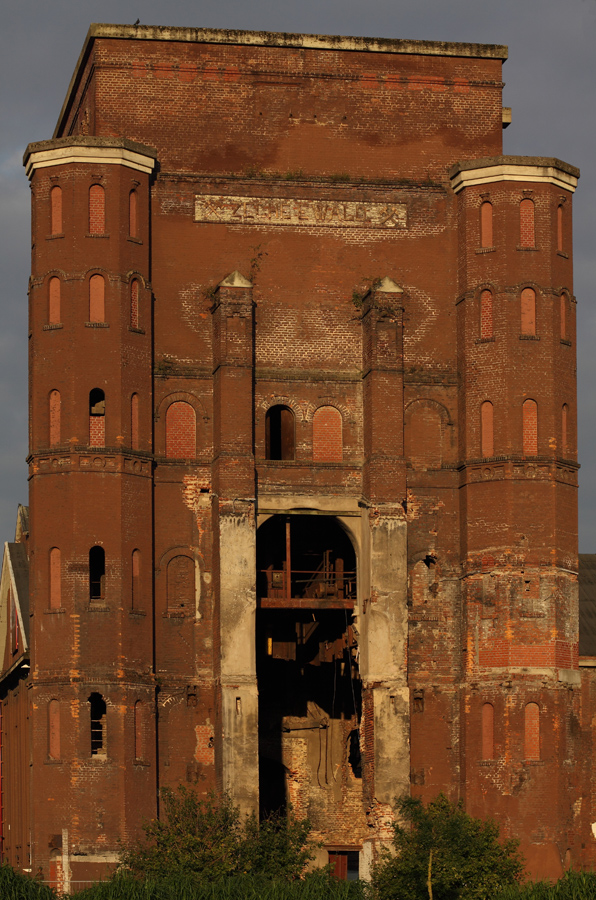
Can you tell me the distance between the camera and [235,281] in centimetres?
4953

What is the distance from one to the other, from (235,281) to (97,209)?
3.68 meters

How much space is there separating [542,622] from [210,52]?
53.2 feet

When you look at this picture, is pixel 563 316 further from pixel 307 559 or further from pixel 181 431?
pixel 181 431

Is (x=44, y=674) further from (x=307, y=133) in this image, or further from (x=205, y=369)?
(x=307, y=133)

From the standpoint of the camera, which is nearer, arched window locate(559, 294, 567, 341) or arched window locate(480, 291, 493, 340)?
arched window locate(480, 291, 493, 340)

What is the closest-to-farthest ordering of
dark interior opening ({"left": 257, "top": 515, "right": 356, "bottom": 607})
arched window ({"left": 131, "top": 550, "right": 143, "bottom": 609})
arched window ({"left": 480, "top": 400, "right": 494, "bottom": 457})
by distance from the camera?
arched window ({"left": 131, "top": 550, "right": 143, "bottom": 609}), arched window ({"left": 480, "top": 400, "right": 494, "bottom": 457}), dark interior opening ({"left": 257, "top": 515, "right": 356, "bottom": 607})

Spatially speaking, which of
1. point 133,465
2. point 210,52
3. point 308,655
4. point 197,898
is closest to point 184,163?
Answer: point 210,52

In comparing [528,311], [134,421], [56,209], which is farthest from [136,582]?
[528,311]

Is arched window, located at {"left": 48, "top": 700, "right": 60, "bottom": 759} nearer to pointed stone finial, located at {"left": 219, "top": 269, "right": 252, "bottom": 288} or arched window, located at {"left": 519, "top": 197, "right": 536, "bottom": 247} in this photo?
pointed stone finial, located at {"left": 219, "top": 269, "right": 252, "bottom": 288}

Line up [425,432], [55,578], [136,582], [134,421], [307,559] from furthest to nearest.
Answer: [307,559] < [425,432] < [134,421] < [136,582] < [55,578]

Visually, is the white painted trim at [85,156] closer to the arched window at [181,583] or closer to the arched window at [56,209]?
the arched window at [56,209]

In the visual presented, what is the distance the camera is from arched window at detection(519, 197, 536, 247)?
1973 inches

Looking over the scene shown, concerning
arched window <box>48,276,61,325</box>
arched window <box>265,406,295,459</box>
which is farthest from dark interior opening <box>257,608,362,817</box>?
arched window <box>48,276,61,325</box>

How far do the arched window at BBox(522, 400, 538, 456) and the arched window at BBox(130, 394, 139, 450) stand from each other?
918cm
